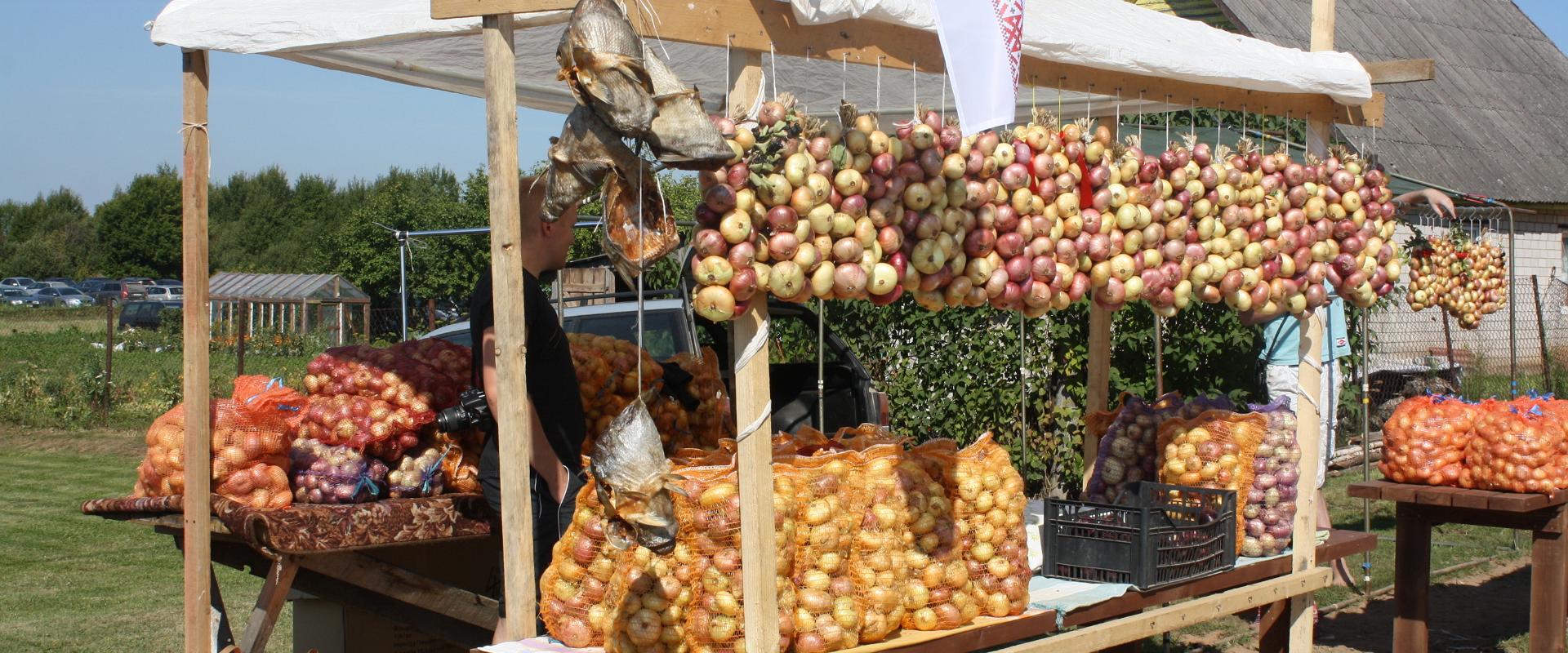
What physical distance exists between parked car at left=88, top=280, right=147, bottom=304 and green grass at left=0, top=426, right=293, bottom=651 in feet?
122

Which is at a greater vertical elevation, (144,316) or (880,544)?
(144,316)

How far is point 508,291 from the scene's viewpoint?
9.62 feet

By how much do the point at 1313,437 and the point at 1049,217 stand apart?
1.73 metres

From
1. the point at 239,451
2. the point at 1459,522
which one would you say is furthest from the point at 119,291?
the point at 1459,522

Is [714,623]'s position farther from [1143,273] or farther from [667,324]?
[667,324]

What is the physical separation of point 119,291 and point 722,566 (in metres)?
56.6

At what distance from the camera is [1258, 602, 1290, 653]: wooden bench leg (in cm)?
507

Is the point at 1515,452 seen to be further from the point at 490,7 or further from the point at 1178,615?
the point at 490,7

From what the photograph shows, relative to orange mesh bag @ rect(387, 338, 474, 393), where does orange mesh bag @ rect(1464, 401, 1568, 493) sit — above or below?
below

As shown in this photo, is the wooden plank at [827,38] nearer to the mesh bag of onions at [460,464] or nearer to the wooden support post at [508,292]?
the wooden support post at [508,292]

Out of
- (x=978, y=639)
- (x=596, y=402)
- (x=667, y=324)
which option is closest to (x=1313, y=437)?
(x=978, y=639)

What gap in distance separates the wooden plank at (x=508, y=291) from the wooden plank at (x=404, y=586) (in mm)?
1155

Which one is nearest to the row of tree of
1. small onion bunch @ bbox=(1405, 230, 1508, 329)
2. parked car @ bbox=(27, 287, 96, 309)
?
parked car @ bbox=(27, 287, 96, 309)

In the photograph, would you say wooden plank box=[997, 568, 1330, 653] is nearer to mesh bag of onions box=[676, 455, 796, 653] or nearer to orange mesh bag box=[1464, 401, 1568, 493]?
mesh bag of onions box=[676, 455, 796, 653]
